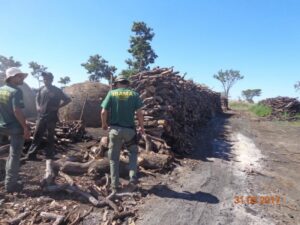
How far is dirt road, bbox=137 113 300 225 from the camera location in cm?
446

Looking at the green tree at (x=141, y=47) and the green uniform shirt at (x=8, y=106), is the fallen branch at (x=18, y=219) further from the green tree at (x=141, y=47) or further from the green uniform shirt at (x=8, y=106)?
the green tree at (x=141, y=47)

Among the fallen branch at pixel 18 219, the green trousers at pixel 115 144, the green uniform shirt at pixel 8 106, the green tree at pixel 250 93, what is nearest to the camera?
the fallen branch at pixel 18 219

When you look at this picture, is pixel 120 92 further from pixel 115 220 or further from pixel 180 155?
pixel 180 155

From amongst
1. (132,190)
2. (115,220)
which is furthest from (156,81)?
(115,220)

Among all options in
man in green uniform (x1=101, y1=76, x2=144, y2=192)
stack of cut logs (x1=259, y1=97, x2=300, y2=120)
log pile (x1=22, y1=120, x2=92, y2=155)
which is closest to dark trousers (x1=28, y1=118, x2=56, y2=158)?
log pile (x1=22, y1=120, x2=92, y2=155)

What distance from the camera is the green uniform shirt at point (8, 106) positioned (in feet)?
15.3

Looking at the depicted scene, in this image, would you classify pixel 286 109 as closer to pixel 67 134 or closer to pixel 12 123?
pixel 67 134

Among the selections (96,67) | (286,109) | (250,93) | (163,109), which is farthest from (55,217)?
(250,93)

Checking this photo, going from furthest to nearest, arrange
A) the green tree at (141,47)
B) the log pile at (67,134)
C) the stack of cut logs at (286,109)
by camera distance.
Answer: the green tree at (141,47) < the stack of cut logs at (286,109) < the log pile at (67,134)

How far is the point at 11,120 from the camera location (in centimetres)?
475

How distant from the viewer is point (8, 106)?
15.5 feet

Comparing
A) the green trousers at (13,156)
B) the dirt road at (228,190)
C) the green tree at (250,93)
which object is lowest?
the dirt road at (228,190)

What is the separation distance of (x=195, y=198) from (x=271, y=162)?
14.6 ft

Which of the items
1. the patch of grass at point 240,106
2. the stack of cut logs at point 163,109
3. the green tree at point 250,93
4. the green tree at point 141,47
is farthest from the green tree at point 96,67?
the green tree at point 250,93
